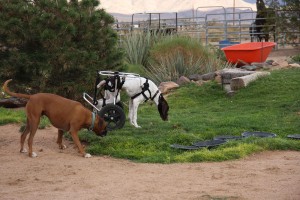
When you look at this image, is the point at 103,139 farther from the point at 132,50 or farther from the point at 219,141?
the point at 132,50

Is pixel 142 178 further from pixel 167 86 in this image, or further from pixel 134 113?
pixel 167 86

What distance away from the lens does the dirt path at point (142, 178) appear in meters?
8.38

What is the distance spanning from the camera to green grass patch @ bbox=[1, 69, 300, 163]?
11.3 metres

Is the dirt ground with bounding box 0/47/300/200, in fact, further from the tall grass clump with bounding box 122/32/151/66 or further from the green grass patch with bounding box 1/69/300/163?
the tall grass clump with bounding box 122/32/151/66

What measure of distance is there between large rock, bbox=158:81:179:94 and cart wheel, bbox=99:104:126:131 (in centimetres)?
695

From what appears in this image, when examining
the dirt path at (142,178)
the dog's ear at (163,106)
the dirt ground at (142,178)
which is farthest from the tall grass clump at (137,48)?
the dirt path at (142,178)

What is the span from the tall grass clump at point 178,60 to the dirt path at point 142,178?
10567 millimetres

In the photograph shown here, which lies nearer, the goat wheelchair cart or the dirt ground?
the dirt ground

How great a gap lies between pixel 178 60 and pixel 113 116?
9343 mm

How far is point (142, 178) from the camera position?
9414 millimetres

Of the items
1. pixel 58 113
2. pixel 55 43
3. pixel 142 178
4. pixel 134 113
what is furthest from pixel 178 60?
pixel 142 178

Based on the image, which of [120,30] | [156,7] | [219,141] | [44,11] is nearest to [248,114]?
[219,141]

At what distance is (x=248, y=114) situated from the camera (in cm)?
1556

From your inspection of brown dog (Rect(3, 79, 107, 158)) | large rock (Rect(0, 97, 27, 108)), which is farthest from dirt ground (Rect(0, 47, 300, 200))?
large rock (Rect(0, 97, 27, 108))
